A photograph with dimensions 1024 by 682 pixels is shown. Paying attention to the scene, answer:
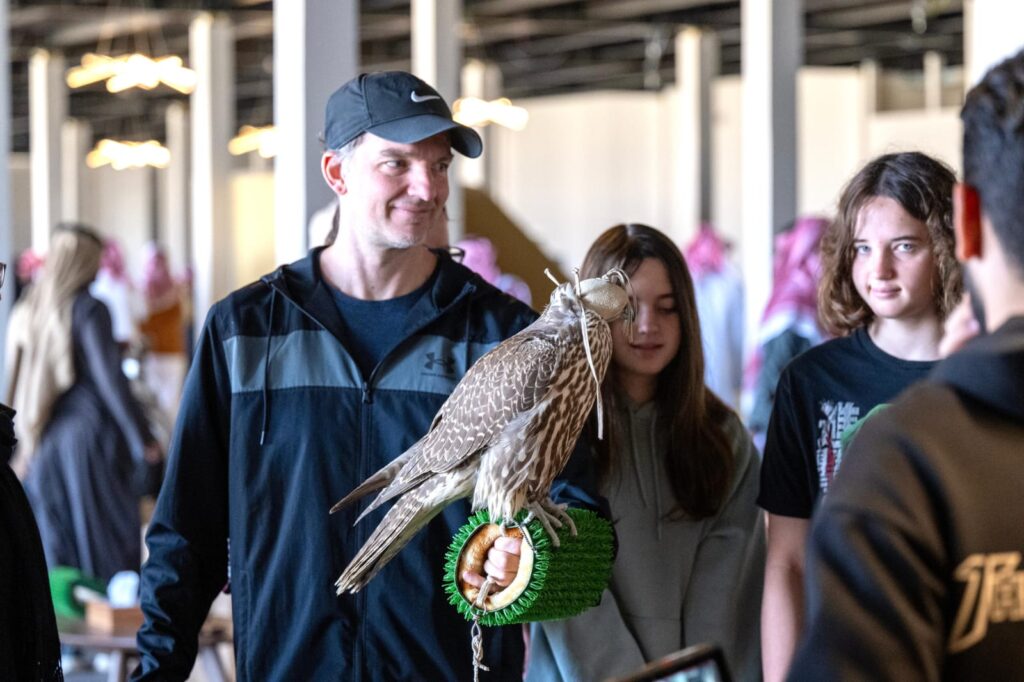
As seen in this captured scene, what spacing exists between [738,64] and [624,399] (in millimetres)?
16809

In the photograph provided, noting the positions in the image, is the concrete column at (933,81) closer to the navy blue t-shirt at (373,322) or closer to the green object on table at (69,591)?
the green object on table at (69,591)

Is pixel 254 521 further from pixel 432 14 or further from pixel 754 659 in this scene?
pixel 432 14

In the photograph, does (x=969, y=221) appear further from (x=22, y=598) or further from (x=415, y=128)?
(x=22, y=598)

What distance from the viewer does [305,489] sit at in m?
2.45

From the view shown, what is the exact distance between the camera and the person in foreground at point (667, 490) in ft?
8.94

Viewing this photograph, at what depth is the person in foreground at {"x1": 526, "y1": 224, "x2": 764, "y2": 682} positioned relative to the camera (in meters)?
2.72

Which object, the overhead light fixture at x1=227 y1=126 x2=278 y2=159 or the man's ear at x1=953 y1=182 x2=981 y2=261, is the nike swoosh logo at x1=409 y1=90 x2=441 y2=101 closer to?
the man's ear at x1=953 y1=182 x2=981 y2=261

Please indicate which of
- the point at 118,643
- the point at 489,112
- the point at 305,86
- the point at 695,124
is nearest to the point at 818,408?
the point at 118,643

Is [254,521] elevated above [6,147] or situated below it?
below

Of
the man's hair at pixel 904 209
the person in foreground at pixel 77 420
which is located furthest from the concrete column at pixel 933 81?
the man's hair at pixel 904 209

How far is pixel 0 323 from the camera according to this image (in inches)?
184

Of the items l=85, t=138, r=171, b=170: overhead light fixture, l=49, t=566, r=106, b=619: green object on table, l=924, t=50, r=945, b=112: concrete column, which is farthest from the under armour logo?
l=924, t=50, r=945, b=112: concrete column

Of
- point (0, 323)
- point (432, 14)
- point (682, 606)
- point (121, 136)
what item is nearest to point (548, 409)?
point (682, 606)

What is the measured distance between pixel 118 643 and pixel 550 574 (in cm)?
261
